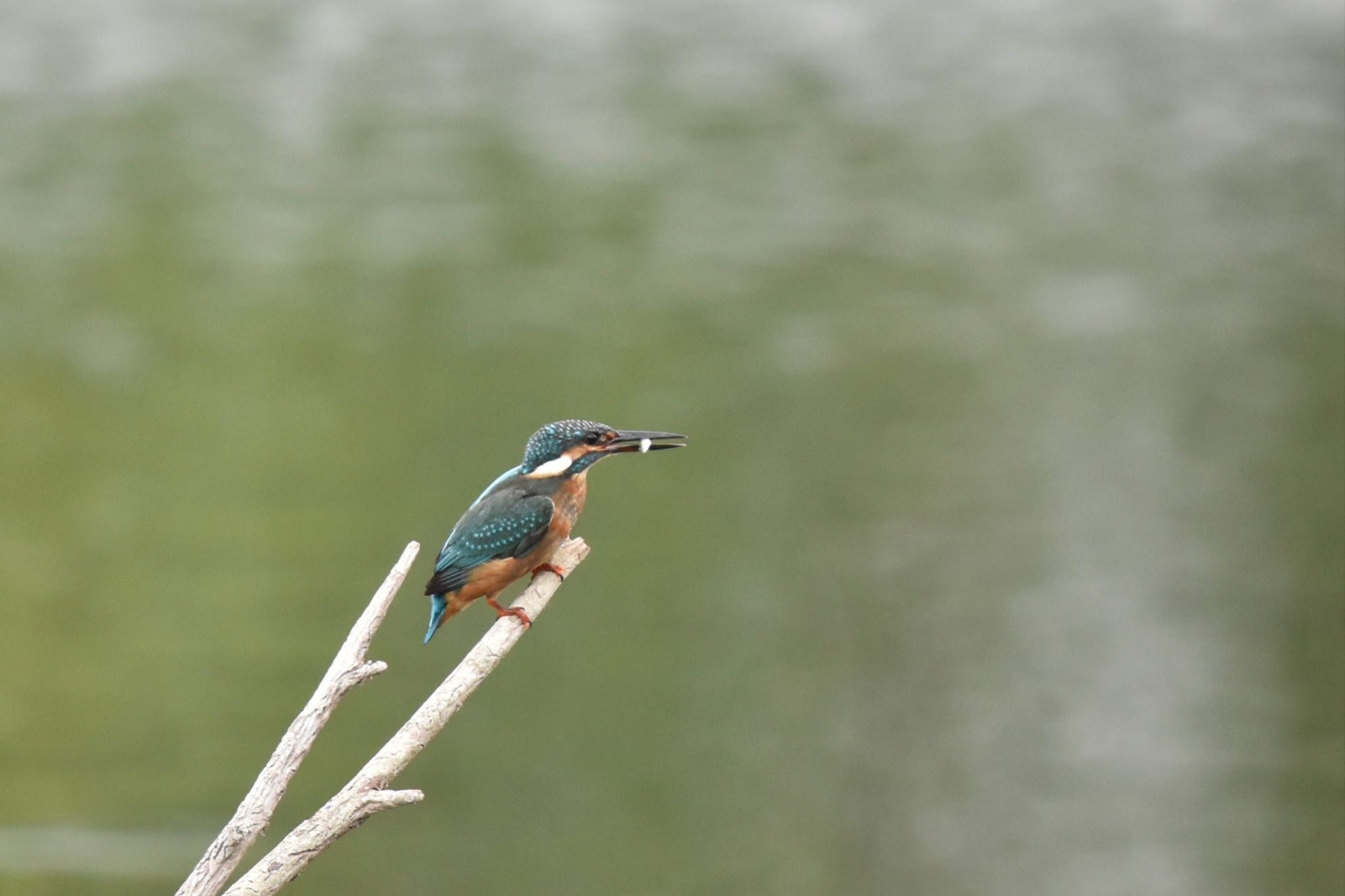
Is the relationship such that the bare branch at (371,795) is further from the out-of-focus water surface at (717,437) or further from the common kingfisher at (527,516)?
the out-of-focus water surface at (717,437)

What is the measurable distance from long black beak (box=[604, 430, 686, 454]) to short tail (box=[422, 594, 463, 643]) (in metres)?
0.24

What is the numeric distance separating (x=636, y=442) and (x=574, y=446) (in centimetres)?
7

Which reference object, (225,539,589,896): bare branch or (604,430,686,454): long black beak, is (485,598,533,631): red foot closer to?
(225,539,589,896): bare branch

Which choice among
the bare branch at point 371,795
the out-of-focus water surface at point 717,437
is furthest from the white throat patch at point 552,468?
the out-of-focus water surface at point 717,437

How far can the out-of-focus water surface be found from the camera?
4289mm

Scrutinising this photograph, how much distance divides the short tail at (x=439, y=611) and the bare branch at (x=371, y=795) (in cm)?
27

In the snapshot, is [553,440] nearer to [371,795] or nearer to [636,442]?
[636,442]

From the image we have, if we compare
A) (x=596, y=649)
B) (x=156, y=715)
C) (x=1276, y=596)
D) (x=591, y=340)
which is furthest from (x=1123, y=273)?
(x=156, y=715)

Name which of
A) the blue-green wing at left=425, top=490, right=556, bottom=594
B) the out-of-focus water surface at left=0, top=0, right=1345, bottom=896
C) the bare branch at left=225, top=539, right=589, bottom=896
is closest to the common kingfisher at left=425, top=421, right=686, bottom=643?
the blue-green wing at left=425, top=490, right=556, bottom=594

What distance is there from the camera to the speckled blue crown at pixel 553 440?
4.54 ft

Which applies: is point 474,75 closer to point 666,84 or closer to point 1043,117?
point 666,84

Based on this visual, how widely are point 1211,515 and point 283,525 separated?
3534 millimetres

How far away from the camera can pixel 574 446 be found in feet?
4.60

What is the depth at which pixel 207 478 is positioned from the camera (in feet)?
17.3
